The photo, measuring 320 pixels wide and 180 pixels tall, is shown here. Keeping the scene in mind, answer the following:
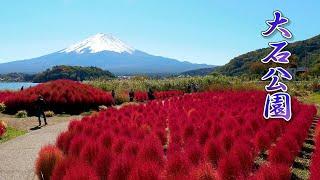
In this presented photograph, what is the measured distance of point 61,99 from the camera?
28.0 meters

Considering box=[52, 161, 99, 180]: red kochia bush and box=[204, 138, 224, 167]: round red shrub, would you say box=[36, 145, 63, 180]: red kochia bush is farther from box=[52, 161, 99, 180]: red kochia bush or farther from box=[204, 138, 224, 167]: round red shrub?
box=[204, 138, 224, 167]: round red shrub

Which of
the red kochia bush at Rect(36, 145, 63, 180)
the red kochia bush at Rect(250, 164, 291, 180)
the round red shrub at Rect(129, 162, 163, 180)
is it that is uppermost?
the round red shrub at Rect(129, 162, 163, 180)

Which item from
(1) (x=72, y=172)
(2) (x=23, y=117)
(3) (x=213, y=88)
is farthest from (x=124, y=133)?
(3) (x=213, y=88)

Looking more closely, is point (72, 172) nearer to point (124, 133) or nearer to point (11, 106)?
point (124, 133)

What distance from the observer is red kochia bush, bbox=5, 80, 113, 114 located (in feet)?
90.9

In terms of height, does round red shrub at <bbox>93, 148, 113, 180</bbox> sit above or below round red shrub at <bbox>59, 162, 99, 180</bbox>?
below

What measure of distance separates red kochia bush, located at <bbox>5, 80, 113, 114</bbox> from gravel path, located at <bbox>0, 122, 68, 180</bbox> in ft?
36.6

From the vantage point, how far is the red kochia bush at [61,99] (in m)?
27.7

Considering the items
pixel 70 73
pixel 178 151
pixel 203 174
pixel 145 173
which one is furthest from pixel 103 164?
pixel 70 73

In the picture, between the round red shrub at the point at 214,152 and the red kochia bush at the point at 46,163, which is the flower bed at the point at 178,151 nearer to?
the round red shrub at the point at 214,152

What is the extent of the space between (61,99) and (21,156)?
16.3 meters

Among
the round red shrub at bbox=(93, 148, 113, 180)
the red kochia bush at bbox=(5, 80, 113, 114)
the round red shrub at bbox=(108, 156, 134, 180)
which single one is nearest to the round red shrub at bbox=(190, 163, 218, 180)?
the round red shrub at bbox=(108, 156, 134, 180)

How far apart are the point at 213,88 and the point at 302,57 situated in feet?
450

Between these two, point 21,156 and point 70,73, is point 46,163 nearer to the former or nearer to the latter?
point 21,156
